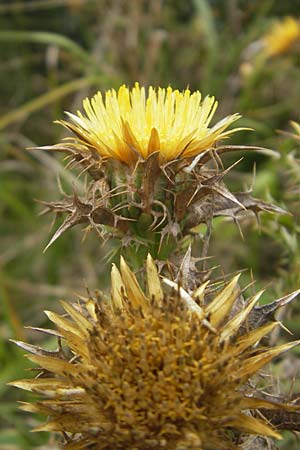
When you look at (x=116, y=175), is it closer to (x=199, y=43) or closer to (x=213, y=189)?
(x=213, y=189)

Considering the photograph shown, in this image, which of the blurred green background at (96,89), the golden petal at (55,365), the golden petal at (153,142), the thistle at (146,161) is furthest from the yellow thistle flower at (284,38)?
the golden petal at (55,365)

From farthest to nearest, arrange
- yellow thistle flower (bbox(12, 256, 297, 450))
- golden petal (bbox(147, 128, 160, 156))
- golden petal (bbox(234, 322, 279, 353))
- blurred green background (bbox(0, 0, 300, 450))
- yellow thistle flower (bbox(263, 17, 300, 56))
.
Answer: yellow thistle flower (bbox(263, 17, 300, 56)) < blurred green background (bbox(0, 0, 300, 450)) < golden petal (bbox(147, 128, 160, 156)) < golden petal (bbox(234, 322, 279, 353)) < yellow thistle flower (bbox(12, 256, 297, 450))

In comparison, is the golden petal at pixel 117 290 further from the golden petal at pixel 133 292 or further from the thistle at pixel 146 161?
the thistle at pixel 146 161

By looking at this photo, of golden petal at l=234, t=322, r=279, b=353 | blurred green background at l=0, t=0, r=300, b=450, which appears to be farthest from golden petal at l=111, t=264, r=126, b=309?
blurred green background at l=0, t=0, r=300, b=450

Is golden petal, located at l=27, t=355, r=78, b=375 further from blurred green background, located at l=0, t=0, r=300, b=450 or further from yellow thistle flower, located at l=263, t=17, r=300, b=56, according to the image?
yellow thistle flower, located at l=263, t=17, r=300, b=56

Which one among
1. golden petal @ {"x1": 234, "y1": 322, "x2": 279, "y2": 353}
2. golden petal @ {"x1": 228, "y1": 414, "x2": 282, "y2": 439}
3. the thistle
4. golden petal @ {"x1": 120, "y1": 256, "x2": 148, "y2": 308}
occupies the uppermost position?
the thistle

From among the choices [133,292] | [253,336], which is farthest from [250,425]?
A: [133,292]

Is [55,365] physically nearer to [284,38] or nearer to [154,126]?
[154,126]
